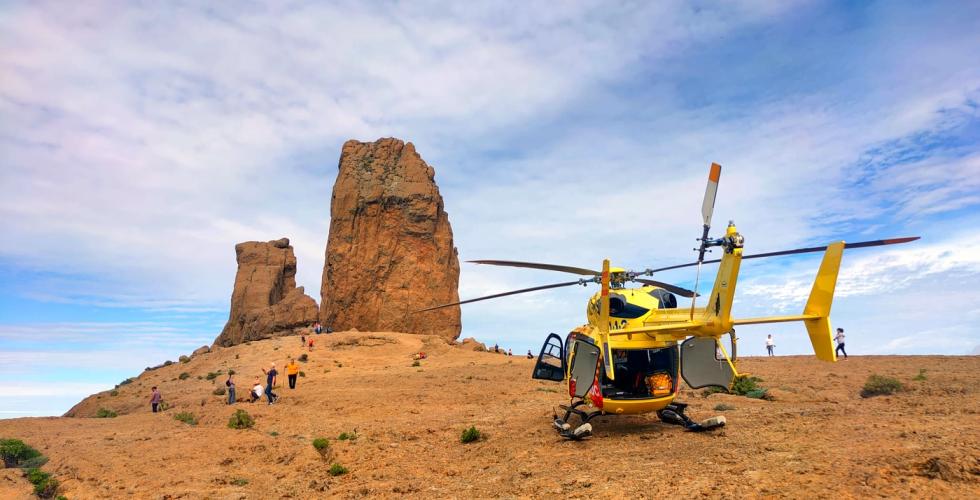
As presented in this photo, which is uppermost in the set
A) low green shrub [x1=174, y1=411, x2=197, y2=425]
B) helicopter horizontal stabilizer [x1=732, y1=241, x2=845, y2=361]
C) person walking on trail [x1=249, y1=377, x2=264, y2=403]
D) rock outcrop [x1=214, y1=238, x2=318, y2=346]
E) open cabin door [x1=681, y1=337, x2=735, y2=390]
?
rock outcrop [x1=214, y1=238, x2=318, y2=346]

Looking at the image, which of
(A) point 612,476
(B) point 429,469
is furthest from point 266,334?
(A) point 612,476

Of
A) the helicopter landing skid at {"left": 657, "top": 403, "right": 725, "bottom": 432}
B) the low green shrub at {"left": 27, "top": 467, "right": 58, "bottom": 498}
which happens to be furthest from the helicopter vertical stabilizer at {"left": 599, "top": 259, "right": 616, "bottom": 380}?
the low green shrub at {"left": 27, "top": 467, "right": 58, "bottom": 498}

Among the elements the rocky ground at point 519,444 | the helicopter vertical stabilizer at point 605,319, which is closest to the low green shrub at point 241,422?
the rocky ground at point 519,444

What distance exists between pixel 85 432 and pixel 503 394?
46.9 feet

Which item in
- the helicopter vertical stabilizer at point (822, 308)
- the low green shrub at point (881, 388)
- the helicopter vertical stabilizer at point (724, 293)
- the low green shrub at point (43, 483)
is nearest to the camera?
the helicopter vertical stabilizer at point (822, 308)

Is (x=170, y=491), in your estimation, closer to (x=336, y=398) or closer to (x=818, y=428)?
(x=336, y=398)

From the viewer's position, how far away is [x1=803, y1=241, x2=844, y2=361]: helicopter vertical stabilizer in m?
9.13

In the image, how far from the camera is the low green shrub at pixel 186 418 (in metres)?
20.0

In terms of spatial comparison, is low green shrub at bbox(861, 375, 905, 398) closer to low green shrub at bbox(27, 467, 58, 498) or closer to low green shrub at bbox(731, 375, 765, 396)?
low green shrub at bbox(731, 375, 765, 396)

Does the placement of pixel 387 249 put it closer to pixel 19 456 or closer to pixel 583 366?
pixel 19 456

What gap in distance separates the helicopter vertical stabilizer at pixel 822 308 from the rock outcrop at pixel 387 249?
33.9 metres

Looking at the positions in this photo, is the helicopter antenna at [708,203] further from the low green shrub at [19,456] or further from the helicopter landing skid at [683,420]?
the low green shrub at [19,456]

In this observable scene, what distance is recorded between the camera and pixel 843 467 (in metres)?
7.49

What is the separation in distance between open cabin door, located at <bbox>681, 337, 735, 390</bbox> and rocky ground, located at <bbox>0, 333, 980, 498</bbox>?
3.43 feet
